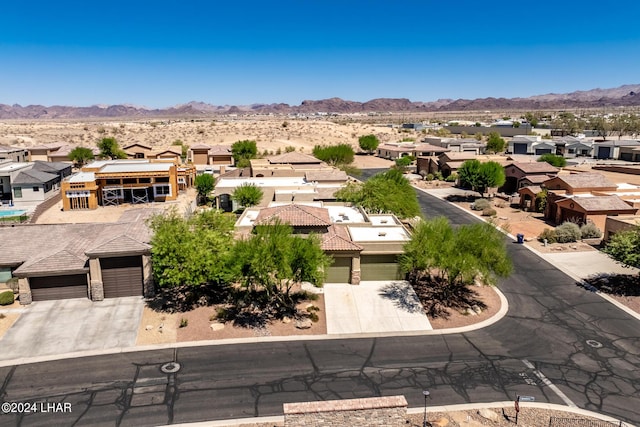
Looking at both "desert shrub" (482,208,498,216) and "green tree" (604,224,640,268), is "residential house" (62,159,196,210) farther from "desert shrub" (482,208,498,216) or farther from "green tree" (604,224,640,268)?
"green tree" (604,224,640,268)

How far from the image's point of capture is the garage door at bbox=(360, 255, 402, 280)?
3256 centimetres

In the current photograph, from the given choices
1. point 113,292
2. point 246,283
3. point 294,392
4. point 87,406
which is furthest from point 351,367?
point 113,292

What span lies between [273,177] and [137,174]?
17.2m

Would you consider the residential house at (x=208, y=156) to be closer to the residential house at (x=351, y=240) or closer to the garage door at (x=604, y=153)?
the residential house at (x=351, y=240)

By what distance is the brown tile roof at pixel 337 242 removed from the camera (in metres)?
31.1

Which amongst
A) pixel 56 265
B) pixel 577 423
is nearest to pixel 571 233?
pixel 577 423

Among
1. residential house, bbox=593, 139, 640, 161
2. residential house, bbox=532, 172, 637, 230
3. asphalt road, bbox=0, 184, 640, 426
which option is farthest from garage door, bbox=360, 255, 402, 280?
residential house, bbox=593, 139, 640, 161

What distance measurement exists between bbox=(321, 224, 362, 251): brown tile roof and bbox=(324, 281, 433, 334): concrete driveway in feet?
9.31

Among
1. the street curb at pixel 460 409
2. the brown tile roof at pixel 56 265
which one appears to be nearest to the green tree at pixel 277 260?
the street curb at pixel 460 409

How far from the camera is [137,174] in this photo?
189 feet

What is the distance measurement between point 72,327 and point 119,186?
34277mm

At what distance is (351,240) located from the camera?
32531 millimetres

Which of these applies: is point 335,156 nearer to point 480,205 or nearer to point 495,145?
Answer: point 480,205

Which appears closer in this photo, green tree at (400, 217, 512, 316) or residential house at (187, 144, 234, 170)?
green tree at (400, 217, 512, 316)
